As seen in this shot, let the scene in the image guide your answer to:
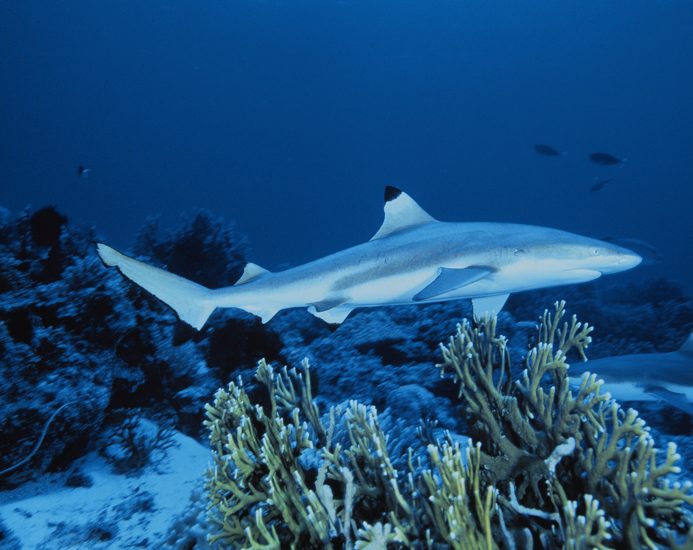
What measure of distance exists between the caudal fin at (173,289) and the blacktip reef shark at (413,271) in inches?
0.4

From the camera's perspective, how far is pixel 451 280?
13.1ft

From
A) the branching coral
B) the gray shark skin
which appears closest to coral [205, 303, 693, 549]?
the branching coral

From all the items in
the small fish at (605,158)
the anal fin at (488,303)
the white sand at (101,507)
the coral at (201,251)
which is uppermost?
the small fish at (605,158)

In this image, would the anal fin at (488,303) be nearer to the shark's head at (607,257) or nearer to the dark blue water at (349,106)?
the shark's head at (607,257)

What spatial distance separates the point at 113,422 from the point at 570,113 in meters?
179

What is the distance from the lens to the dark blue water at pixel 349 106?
94.9m

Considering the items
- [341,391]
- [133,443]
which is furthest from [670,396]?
[133,443]

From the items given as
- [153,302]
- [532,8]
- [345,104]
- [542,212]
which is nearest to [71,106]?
[345,104]

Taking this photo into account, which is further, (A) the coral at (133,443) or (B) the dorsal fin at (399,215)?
(B) the dorsal fin at (399,215)

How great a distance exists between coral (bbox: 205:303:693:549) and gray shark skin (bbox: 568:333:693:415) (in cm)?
268

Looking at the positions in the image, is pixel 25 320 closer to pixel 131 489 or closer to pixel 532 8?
pixel 131 489

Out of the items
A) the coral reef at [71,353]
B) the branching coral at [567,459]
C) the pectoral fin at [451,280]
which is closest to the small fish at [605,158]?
the pectoral fin at [451,280]

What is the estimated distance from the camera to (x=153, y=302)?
6031 mm

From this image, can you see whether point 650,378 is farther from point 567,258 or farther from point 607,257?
point 567,258
